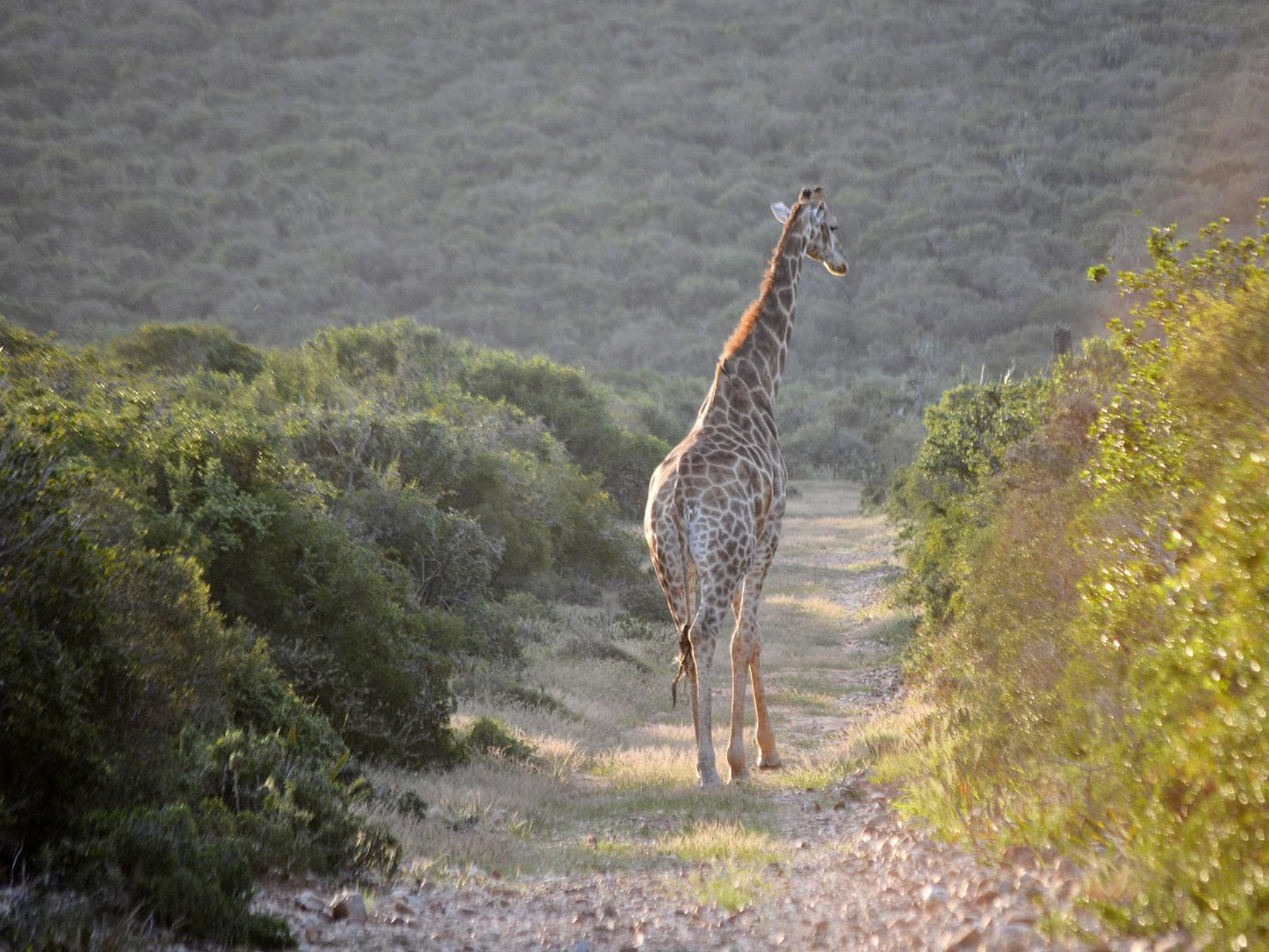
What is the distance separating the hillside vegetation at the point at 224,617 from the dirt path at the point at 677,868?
55 cm

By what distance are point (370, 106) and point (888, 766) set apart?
315 feet

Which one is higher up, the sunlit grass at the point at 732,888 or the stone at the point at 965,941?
the stone at the point at 965,941

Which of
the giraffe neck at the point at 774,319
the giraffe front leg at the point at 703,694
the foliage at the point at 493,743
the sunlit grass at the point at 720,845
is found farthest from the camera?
the giraffe neck at the point at 774,319

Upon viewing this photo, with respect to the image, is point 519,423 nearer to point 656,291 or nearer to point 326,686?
point 326,686

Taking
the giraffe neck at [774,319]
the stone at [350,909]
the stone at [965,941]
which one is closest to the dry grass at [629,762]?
the stone at [350,909]

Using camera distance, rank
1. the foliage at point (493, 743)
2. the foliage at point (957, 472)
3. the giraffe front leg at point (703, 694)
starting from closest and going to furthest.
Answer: the giraffe front leg at point (703, 694), the foliage at point (493, 743), the foliage at point (957, 472)

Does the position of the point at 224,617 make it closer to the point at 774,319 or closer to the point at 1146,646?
the point at 1146,646

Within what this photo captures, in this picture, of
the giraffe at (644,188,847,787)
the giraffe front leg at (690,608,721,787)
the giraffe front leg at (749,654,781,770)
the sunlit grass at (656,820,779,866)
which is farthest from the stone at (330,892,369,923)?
the giraffe front leg at (749,654,781,770)

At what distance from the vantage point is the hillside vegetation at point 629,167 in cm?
6156

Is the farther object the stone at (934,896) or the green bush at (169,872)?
the stone at (934,896)

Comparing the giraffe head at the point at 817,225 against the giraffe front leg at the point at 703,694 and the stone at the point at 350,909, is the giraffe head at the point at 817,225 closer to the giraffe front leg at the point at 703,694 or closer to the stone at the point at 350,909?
the giraffe front leg at the point at 703,694

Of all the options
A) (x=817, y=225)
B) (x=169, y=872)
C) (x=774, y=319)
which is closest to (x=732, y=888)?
(x=169, y=872)

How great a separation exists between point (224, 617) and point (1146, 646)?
5.66m

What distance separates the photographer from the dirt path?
182 inches
